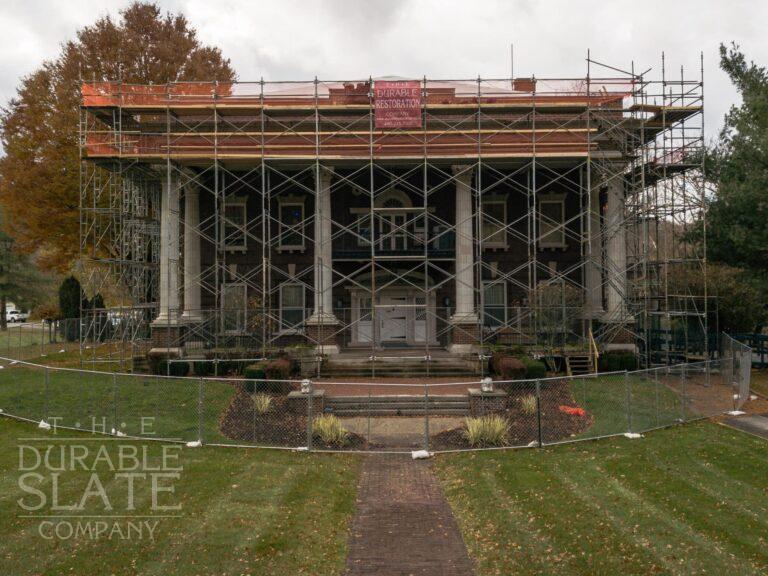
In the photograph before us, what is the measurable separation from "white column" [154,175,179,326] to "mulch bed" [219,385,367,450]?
8.51 metres

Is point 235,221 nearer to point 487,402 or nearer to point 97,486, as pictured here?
point 487,402

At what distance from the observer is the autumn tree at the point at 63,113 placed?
30.6 meters

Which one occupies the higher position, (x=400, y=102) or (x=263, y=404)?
(x=400, y=102)

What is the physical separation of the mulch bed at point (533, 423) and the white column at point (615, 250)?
733cm

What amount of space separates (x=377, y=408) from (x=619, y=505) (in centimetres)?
835

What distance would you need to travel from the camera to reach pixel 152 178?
26.3 m

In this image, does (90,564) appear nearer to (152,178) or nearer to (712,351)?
(152,178)

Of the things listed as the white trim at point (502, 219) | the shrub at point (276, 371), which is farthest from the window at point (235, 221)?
the white trim at point (502, 219)

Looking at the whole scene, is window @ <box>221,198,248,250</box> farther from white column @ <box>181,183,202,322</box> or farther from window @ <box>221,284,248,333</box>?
window @ <box>221,284,248,333</box>

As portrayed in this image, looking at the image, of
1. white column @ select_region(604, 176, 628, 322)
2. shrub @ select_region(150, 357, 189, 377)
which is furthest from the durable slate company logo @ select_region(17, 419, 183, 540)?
white column @ select_region(604, 176, 628, 322)

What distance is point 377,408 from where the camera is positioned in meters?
17.0

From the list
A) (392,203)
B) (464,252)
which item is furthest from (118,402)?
(392,203)

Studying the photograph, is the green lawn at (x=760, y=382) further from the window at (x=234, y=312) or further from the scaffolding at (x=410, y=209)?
the window at (x=234, y=312)

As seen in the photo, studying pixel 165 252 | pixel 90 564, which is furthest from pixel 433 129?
pixel 90 564
